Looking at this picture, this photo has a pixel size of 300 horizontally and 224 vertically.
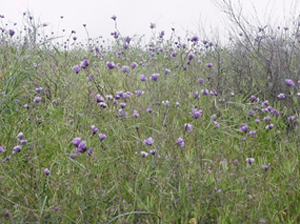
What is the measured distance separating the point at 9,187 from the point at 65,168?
1.00 feet

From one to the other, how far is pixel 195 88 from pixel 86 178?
184 centimetres

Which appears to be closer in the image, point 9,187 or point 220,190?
point 220,190

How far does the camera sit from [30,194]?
1.58 meters

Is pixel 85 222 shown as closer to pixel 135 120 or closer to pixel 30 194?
pixel 30 194

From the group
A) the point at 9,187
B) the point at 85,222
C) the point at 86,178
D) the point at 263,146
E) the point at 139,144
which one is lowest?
the point at 9,187

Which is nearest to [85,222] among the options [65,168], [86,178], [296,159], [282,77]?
[86,178]

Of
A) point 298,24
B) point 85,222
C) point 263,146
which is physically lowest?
point 85,222

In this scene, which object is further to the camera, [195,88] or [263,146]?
[195,88]

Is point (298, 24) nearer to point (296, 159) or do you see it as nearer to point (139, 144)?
point (296, 159)

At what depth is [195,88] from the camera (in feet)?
10.4

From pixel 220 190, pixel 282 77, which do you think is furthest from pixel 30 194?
pixel 282 77

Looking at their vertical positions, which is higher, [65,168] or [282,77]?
[282,77]

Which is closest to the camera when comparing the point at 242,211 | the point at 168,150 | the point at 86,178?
the point at 242,211

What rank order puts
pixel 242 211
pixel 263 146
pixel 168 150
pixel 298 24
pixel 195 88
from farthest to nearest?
pixel 298 24
pixel 195 88
pixel 263 146
pixel 168 150
pixel 242 211
